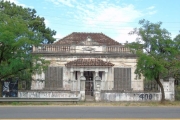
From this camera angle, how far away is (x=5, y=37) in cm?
1961

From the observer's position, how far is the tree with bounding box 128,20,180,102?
821 inches

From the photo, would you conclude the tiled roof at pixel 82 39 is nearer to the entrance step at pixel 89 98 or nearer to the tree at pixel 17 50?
the entrance step at pixel 89 98

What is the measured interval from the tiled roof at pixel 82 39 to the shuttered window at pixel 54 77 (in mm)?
3460

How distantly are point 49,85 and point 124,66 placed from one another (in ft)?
25.9

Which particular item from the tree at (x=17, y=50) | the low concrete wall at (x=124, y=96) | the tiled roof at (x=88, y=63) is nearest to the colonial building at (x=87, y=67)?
the tiled roof at (x=88, y=63)

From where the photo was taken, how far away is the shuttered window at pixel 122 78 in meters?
26.6

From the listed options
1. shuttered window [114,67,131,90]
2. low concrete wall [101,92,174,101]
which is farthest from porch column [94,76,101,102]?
shuttered window [114,67,131,90]

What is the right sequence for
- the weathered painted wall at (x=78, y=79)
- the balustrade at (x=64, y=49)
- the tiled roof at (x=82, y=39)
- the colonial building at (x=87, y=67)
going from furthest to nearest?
the tiled roof at (x=82, y=39) < the balustrade at (x=64, y=49) < the weathered painted wall at (x=78, y=79) < the colonial building at (x=87, y=67)

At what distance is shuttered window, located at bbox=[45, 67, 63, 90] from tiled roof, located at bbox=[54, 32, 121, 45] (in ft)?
11.4

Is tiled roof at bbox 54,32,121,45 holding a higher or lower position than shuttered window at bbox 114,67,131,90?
higher

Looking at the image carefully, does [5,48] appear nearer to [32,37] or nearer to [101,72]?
[32,37]

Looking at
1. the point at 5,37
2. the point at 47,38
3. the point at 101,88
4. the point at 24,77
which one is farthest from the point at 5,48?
the point at 47,38

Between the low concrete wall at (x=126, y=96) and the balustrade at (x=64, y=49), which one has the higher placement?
the balustrade at (x=64, y=49)

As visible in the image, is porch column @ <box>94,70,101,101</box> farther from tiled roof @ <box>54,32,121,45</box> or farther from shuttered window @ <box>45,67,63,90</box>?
tiled roof @ <box>54,32,121,45</box>
